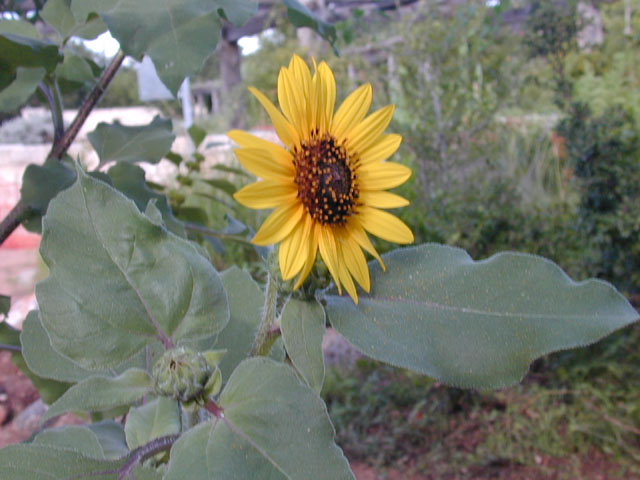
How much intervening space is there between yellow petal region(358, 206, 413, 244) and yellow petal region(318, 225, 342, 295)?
5cm

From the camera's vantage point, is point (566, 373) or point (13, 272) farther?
point (13, 272)

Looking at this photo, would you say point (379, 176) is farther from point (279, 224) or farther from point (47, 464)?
point (47, 464)

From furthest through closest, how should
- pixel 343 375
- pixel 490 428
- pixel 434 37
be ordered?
pixel 434 37 → pixel 343 375 → pixel 490 428

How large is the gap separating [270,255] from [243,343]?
0.12m

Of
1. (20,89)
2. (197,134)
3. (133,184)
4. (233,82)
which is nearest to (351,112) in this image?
(133,184)

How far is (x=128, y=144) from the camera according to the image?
0.92 metres

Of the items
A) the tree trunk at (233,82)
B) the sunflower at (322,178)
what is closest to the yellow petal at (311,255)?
the sunflower at (322,178)

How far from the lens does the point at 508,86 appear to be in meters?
3.61

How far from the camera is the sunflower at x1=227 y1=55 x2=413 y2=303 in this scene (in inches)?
21.8

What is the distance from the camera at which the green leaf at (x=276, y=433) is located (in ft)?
1.46

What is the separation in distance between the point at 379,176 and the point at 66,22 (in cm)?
45

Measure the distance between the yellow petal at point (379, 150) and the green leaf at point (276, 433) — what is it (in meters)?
0.26

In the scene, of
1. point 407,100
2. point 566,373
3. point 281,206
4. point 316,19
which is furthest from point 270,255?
point 407,100

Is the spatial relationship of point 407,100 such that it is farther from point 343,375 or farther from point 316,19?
point 316,19
